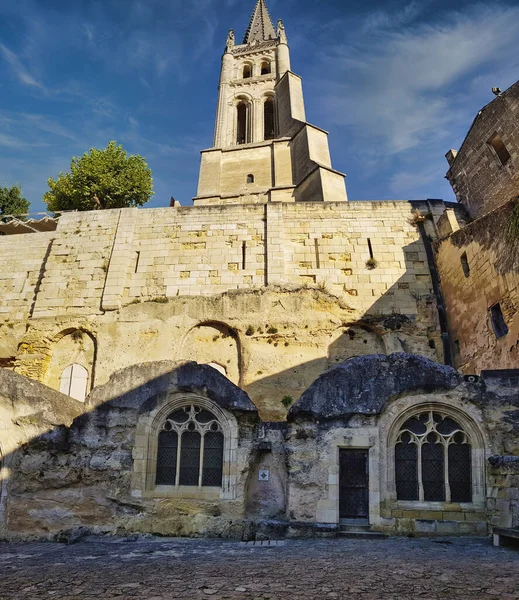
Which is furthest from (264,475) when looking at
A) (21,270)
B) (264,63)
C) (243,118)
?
(264,63)

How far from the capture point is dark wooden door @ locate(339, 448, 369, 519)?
7.15m

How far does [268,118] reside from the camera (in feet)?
114

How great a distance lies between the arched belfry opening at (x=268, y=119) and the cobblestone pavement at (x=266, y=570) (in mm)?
Answer: 31363

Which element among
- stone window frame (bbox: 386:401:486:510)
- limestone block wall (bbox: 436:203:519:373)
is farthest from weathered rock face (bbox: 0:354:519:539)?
limestone block wall (bbox: 436:203:519:373)

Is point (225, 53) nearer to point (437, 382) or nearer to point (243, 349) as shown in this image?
point (243, 349)

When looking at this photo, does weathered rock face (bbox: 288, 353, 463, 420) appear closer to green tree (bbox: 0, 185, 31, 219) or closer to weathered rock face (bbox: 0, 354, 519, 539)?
weathered rock face (bbox: 0, 354, 519, 539)

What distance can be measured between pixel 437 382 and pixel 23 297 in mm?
14189

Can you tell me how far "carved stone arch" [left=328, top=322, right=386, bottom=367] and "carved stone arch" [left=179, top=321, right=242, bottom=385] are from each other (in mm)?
2876

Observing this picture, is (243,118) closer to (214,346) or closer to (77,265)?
(77,265)

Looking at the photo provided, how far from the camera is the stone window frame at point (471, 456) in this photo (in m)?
7.00

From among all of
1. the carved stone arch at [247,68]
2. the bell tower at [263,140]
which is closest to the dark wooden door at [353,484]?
the bell tower at [263,140]

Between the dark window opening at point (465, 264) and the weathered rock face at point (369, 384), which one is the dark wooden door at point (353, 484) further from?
the dark window opening at point (465, 264)

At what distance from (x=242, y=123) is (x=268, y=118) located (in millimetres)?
2072

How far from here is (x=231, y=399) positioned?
7629mm
